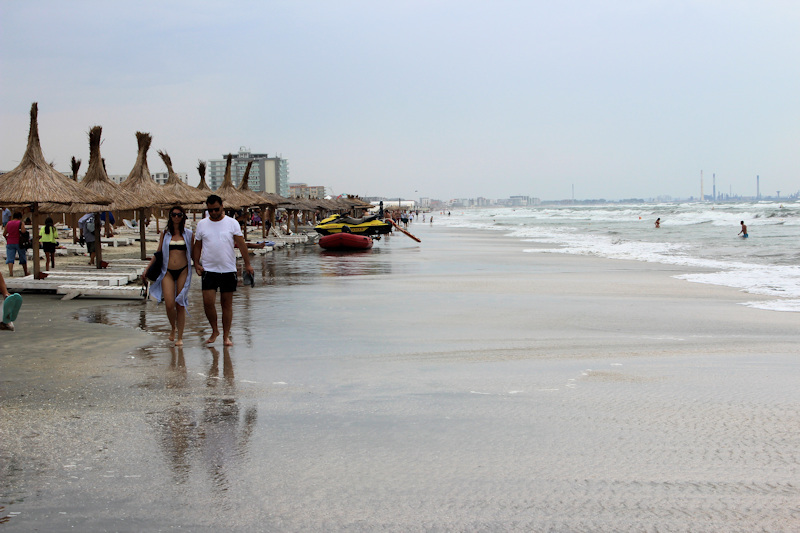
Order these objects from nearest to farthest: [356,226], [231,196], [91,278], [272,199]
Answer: [91,278] → [231,196] → [356,226] → [272,199]

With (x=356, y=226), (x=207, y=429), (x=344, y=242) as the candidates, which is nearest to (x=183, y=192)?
(x=344, y=242)

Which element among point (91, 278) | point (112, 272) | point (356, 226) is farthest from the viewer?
point (356, 226)

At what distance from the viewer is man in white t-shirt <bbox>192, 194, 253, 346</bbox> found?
24.8 feet

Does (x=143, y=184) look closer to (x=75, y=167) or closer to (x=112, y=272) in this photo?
(x=112, y=272)

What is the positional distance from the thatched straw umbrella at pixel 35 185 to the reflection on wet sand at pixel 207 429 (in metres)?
8.77

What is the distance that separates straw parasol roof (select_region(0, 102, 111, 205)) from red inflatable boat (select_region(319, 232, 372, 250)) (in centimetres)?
1634

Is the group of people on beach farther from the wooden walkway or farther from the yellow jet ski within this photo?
the yellow jet ski

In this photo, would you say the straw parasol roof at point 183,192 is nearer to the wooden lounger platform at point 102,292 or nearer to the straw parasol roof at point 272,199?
the straw parasol roof at point 272,199

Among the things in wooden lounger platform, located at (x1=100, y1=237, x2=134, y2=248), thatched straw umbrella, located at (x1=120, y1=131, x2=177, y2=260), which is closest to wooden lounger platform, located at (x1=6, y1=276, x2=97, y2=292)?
thatched straw umbrella, located at (x1=120, y1=131, x2=177, y2=260)

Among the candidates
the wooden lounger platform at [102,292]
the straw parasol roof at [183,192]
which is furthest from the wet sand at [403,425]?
the straw parasol roof at [183,192]

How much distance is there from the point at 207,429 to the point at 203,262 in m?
3.21

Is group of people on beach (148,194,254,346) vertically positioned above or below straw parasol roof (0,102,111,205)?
below

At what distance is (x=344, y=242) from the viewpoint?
30.9 metres

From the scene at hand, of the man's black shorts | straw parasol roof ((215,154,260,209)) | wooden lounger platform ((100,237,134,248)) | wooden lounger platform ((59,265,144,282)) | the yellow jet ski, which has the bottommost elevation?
wooden lounger platform ((59,265,144,282))
